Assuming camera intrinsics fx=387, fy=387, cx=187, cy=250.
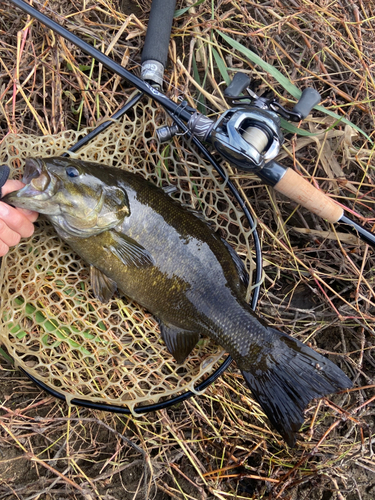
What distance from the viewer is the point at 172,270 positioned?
7.14ft

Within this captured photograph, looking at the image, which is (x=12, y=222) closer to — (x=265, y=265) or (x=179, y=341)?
(x=179, y=341)

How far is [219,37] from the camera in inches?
111

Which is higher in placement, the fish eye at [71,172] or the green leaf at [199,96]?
the green leaf at [199,96]

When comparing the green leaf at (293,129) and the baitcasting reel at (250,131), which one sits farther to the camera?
the green leaf at (293,129)

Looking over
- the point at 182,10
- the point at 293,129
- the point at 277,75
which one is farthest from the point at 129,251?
the point at 182,10

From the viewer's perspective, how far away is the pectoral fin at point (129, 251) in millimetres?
2172

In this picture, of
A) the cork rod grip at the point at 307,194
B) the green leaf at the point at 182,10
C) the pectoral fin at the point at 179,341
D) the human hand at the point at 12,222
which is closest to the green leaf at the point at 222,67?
the green leaf at the point at 182,10

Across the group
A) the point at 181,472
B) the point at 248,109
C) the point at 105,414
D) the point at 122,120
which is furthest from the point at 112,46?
the point at 181,472

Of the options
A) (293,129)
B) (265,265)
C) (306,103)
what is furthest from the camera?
(265,265)

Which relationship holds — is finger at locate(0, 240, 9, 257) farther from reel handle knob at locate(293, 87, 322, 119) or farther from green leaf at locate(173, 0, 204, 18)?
green leaf at locate(173, 0, 204, 18)

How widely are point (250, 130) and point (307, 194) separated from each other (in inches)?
20.2

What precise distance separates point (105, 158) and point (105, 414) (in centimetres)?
165

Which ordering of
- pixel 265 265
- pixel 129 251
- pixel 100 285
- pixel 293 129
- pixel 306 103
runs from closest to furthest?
pixel 306 103, pixel 129 251, pixel 100 285, pixel 293 129, pixel 265 265

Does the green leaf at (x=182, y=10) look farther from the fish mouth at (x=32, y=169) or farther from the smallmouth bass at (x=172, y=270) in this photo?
the fish mouth at (x=32, y=169)
